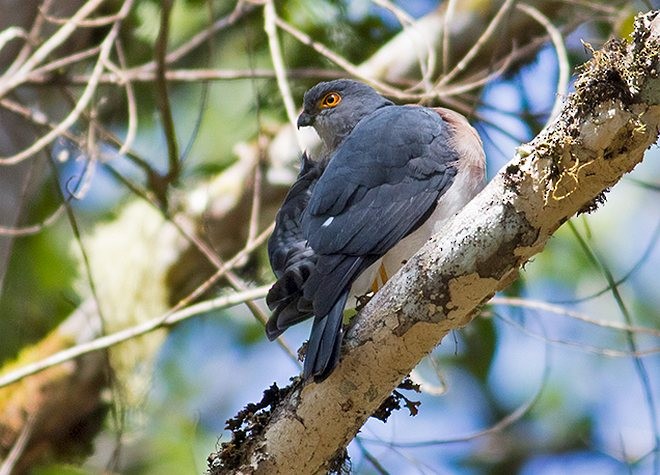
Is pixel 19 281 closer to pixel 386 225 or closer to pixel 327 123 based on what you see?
pixel 327 123

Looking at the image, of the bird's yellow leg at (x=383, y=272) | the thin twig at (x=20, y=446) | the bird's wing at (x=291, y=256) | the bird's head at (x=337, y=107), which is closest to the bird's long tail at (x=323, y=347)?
the bird's wing at (x=291, y=256)

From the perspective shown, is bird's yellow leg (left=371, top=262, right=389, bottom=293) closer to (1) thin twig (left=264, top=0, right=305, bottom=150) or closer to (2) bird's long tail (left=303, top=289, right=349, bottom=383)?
(2) bird's long tail (left=303, top=289, right=349, bottom=383)

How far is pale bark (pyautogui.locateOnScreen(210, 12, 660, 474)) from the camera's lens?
2.34 m

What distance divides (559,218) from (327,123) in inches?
75.2

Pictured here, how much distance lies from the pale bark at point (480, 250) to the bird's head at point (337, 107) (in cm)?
163

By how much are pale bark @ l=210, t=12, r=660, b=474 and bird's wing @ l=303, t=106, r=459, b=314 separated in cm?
29

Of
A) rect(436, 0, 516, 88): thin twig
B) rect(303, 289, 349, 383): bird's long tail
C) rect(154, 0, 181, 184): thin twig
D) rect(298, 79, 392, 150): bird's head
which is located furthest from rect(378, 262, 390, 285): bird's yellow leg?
rect(154, 0, 181, 184): thin twig

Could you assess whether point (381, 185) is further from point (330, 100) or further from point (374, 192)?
point (330, 100)

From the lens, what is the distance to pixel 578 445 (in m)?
7.32

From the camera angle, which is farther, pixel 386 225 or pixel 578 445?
pixel 578 445

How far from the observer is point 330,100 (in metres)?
4.28

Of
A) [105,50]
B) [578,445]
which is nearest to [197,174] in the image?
[105,50]

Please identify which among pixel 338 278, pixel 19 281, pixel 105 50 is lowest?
pixel 338 278

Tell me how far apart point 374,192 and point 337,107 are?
1073mm
